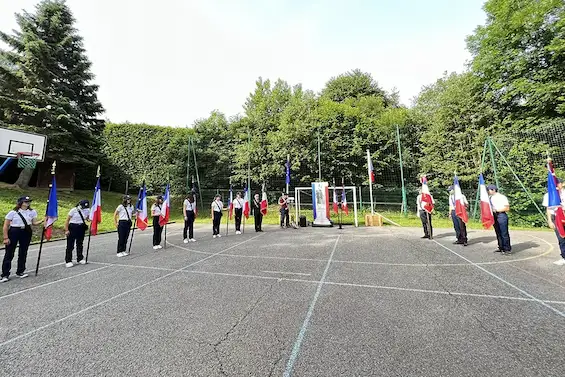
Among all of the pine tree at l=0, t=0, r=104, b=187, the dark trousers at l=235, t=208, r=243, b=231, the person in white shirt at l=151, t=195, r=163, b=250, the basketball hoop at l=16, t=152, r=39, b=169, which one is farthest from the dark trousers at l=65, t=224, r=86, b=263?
the pine tree at l=0, t=0, r=104, b=187

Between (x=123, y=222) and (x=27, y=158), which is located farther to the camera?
(x=27, y=158)

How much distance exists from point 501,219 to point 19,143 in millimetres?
18343

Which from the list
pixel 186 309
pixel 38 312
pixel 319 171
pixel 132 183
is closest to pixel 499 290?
pixel 186 309

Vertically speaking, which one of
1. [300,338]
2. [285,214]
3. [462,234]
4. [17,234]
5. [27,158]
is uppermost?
[27,158]

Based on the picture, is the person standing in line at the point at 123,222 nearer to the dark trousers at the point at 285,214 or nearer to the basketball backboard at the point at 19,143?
the dark trousers at the point at 285,214

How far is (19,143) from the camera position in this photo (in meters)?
11.8

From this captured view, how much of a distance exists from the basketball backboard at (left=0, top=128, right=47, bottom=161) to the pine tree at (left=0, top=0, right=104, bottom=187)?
8.23ft

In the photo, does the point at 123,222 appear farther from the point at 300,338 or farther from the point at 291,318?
the point at 300,338

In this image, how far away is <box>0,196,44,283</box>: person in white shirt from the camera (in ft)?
17.3

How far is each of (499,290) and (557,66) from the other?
16067 millimetres

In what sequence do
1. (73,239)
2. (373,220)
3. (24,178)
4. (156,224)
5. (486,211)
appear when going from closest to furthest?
1. (73,239)
2. (486,211)
3. (156,224)
4. (373,220)
5. (24,178)

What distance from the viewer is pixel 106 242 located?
970 cm

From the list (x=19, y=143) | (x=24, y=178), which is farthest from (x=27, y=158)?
(x=24, y=178)

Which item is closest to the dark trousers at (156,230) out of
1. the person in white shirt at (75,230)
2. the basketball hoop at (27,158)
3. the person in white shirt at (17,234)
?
the person in white shirt at (75,230)
